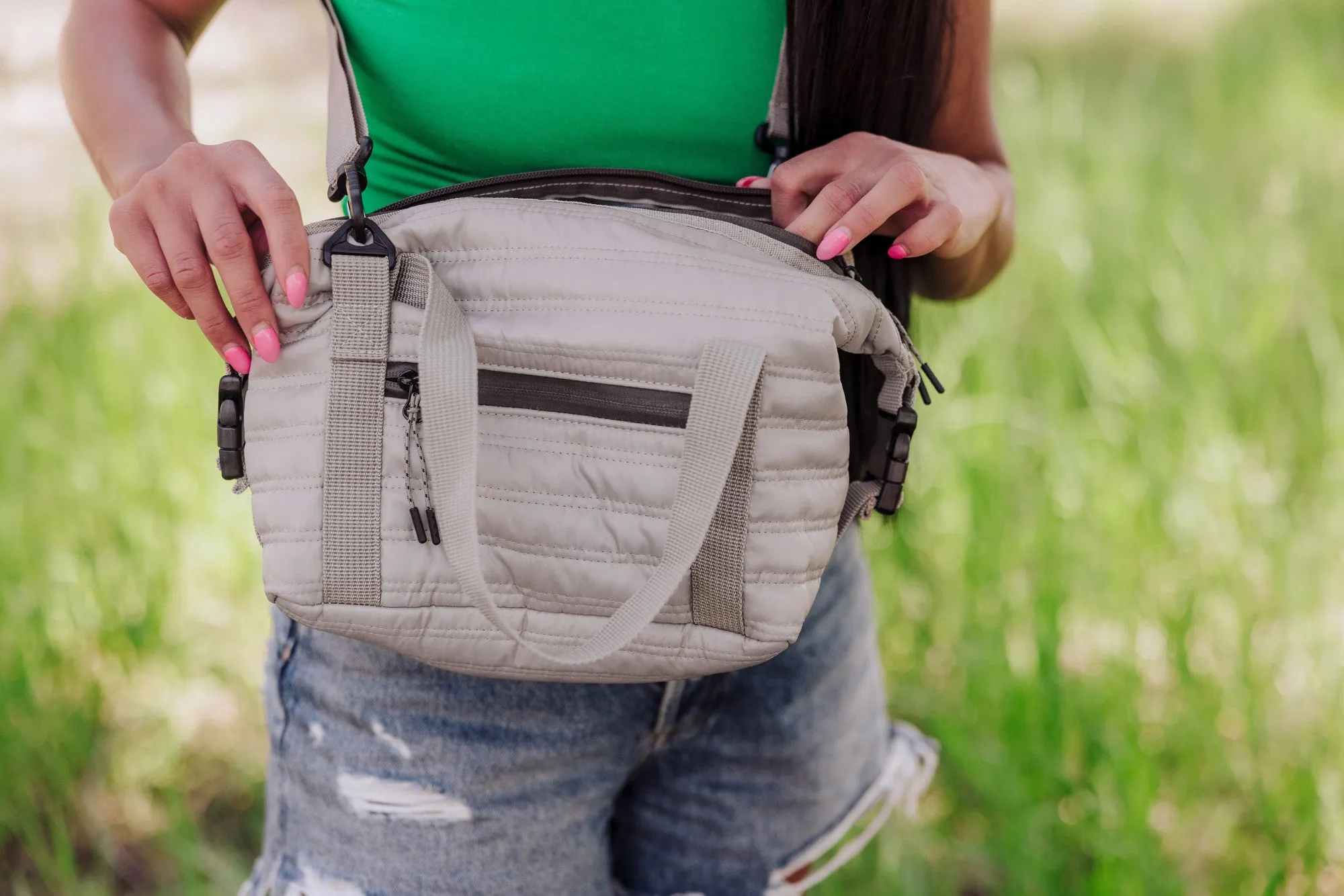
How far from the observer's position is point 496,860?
0.91 metres

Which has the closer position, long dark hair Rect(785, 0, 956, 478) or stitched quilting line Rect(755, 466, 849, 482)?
stitched quilting line Rect(755, 466, 849, 482)

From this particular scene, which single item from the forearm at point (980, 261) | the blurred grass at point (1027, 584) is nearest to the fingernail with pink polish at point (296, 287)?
the forearm at point (980, 261)

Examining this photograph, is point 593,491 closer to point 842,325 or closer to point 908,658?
point 842,325

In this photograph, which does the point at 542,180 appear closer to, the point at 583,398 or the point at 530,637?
the point at 583,398

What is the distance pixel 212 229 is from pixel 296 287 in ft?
0.21

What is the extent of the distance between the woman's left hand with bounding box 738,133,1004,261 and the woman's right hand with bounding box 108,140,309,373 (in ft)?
1.22

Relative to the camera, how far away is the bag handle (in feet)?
2.42

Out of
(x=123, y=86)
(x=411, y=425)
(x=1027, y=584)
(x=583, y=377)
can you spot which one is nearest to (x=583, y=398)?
(x=583, y=377)

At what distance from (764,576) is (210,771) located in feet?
4.59

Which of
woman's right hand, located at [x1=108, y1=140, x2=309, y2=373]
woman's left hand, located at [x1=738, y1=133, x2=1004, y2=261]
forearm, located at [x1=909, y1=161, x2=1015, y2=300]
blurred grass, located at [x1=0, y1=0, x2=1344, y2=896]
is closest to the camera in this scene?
woman's right hand, located at [x1=108, y1=140, x2=309, y2=373]

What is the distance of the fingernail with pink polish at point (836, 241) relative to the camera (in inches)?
32.6

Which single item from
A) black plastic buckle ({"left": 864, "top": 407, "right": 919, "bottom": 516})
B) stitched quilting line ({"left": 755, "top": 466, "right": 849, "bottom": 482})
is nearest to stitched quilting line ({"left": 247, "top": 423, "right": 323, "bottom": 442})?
stitched quilting line ({"left": 755, "top": 466, "right": 849, "bottom": 482})

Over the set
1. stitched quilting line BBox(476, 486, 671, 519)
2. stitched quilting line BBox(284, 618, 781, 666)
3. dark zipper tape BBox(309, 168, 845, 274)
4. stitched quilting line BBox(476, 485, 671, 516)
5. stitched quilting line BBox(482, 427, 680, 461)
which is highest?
dark zipper tape BBox(309, 168, 845, 274)

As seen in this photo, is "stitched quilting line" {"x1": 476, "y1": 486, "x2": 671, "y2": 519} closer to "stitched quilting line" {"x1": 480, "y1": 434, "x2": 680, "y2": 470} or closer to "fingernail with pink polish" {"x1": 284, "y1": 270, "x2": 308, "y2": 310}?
"stitched quilting line" {"x1": 480, "y1": 434, "x2": 680, "y2": 470}
